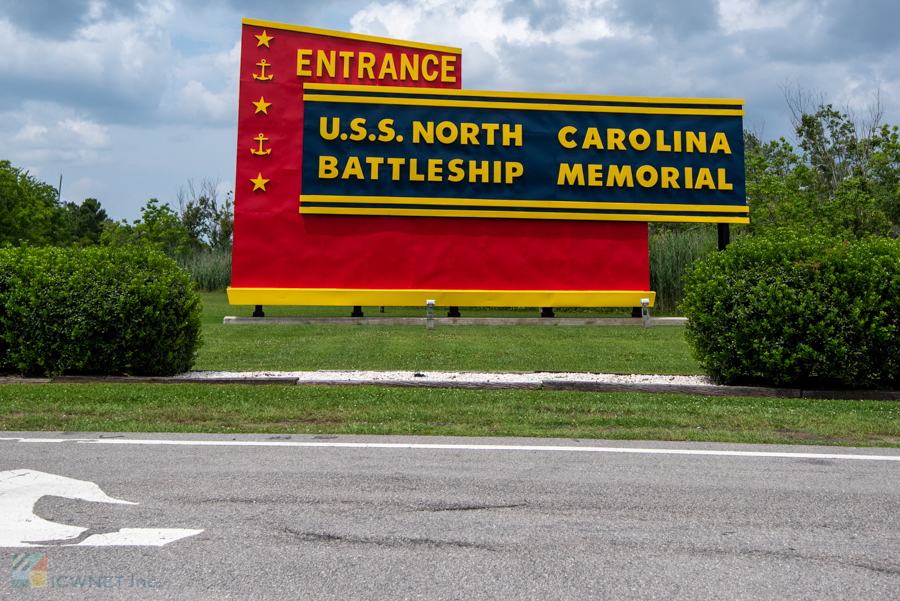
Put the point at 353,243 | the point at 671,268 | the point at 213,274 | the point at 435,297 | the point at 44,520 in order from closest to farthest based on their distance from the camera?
the point at 44,520 → the point at 353,243 → the point at 435,297 → the point at 671,268 → the point at 213,274

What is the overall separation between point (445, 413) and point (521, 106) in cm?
940

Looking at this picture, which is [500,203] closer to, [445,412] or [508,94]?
[508,94]

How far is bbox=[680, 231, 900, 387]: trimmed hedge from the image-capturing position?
9.10 meters

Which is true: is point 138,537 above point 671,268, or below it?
below

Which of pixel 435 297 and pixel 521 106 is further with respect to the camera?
pixel 521 106

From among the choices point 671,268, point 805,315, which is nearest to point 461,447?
point 805,315

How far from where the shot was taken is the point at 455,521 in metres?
4.11

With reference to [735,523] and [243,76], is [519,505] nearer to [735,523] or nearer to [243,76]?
[735,523]

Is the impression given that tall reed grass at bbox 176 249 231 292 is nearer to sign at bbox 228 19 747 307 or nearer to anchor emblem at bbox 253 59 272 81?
anchor emblem at bbox 253 59 272 81

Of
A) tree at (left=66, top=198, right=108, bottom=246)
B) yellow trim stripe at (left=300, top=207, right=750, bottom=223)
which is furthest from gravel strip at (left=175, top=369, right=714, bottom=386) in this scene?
tree at (left=66, top=198, right=108, bottom=246)

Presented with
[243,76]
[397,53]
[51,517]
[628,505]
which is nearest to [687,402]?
[628,505]

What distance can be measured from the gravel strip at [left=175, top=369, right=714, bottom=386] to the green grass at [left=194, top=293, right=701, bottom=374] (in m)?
0.86

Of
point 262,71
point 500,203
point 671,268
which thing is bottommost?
point 671,268

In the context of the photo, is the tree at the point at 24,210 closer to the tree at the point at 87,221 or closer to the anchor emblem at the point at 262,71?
the tree at the point at 87,221
